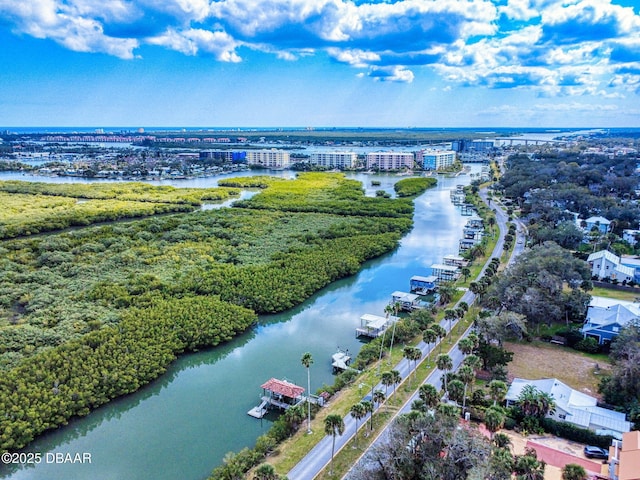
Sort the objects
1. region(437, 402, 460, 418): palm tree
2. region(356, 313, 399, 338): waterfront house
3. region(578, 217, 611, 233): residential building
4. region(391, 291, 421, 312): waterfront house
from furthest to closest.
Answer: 1. region(578, 217, 611, 233): residential building
2. region(391, 291, 421, 312): waterfront house
3. region(356, 313, 399, 338): waterfront house
4. region(437, 402, 460, 418): palm tree

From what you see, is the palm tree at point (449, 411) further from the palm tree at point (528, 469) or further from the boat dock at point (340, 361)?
the boat dock at point (340, 361)

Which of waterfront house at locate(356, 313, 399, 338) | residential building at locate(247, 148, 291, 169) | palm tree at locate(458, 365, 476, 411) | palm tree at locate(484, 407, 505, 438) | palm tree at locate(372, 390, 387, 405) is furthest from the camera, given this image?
residential building at locate(247, 148, 291, 169)

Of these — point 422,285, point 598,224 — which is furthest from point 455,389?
point 598,224

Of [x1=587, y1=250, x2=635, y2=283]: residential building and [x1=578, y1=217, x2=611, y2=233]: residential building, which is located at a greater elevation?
[x1=578, y1=217, x2=611, y2=233]: residential building

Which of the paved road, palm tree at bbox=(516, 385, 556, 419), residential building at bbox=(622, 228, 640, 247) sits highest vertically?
Result: residential building at bbox=(622, 228, 640, 247)

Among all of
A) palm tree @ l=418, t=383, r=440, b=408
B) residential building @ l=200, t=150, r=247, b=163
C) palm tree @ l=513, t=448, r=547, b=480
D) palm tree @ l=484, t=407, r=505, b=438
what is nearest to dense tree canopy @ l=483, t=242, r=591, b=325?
palm tree @ l=418, t=383, r=440, b=408

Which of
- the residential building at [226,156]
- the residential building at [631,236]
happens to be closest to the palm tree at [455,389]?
the residential building at [631,236]

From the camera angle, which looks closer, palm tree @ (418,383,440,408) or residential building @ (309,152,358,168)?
palm tree @ (418,383,440,408)

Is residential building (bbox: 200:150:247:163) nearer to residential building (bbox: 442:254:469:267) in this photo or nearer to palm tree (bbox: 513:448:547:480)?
residential building (bbox: 442:254:469:267)
